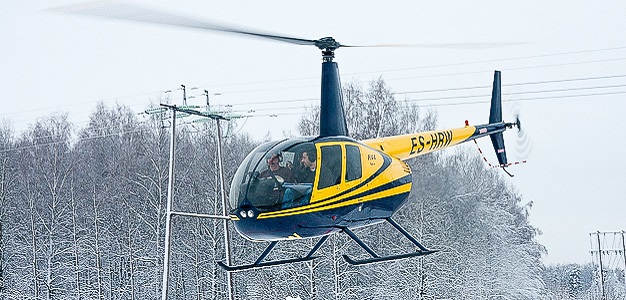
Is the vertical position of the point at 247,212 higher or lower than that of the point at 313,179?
lower

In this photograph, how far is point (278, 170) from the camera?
31.4ft

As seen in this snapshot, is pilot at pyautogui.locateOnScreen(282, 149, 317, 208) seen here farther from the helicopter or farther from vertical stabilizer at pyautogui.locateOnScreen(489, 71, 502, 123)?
vertical stabilizer at pyautogui.locateOnScreen(489, 71, 502, 123)

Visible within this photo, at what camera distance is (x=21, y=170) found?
Answer: 31.4 metres

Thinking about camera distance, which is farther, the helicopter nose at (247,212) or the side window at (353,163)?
the side window at (353,163)

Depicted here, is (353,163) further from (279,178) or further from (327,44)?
(327,44)

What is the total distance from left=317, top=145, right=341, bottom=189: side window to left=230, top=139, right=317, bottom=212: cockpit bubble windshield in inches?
5.2

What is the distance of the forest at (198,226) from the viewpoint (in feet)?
81.0

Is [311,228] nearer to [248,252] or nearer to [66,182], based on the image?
[248,252]

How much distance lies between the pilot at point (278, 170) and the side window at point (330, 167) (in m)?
0.37

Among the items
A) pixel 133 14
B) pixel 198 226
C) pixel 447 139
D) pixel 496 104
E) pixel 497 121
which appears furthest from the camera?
pixel 198 226

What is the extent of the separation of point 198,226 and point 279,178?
1850cm

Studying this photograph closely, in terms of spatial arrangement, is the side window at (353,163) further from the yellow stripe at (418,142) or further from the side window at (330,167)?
Answer: the yellow stripe at (418,142)

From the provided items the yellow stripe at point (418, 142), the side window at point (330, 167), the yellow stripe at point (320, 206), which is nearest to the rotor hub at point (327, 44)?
the yellow stripe at point (418, 142)

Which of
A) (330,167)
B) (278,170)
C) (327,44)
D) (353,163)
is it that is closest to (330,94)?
(327,44)
